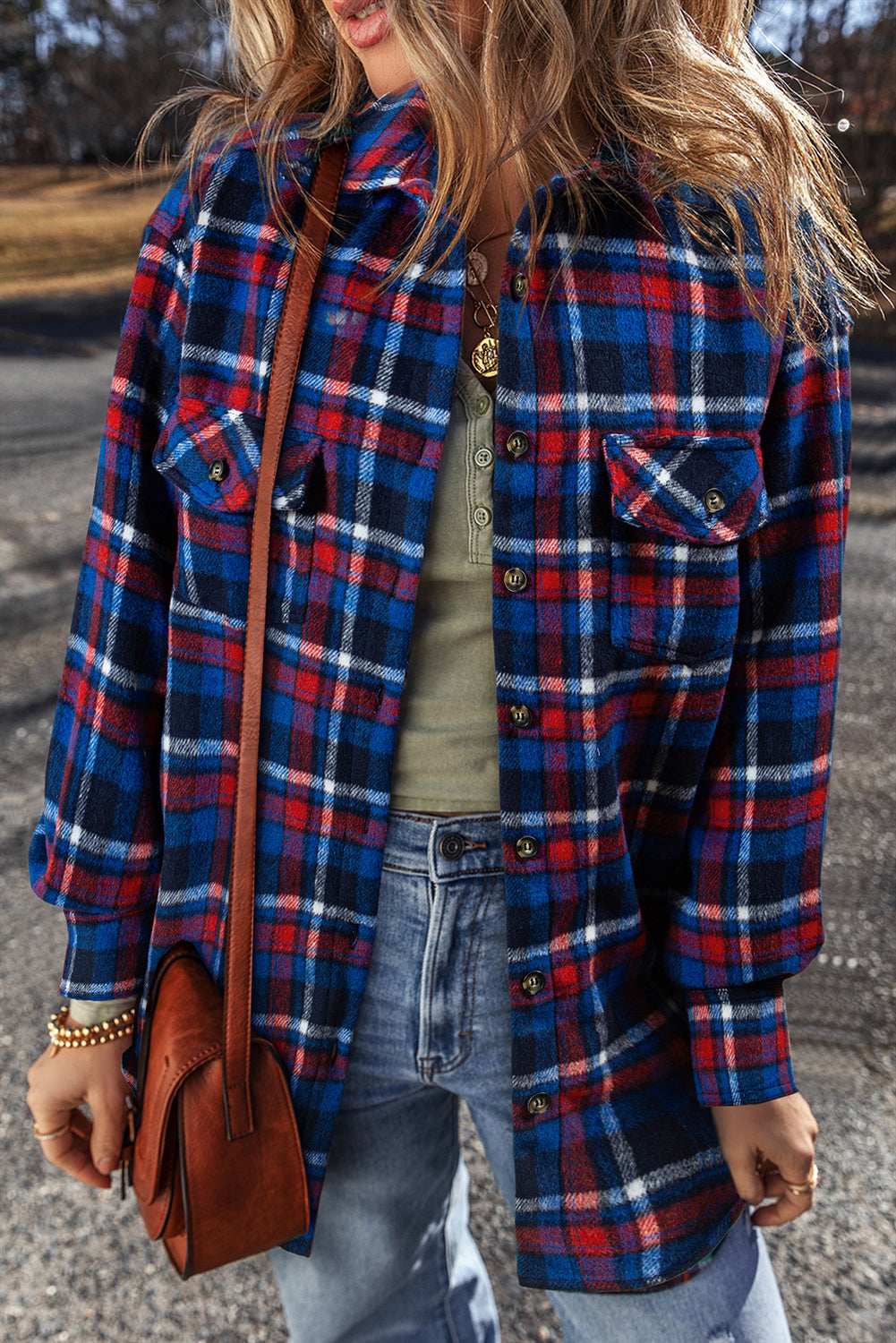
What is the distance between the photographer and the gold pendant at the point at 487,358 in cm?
97

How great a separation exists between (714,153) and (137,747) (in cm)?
85

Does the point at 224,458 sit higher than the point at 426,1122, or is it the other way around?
the point at 224,458

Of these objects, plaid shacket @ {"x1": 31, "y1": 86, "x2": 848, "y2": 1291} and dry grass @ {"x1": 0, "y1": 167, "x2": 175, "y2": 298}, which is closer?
plaid shacket @ {"x1": 31, "y1": 86, "x2": 848, "y2": 1291}

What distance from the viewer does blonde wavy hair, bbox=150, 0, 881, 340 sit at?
3.04 ft

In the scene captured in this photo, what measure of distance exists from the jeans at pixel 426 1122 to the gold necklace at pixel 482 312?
46cm

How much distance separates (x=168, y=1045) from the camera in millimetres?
956

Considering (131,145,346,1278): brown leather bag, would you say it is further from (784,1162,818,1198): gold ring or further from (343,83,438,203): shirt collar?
(784,1162,818,1198): gold ring

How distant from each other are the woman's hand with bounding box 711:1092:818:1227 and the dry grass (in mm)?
11283

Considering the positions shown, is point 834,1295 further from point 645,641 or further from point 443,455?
point 443,455

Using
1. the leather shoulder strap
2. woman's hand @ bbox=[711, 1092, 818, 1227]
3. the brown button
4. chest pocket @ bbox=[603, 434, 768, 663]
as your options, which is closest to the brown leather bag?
the leather shoulder strap

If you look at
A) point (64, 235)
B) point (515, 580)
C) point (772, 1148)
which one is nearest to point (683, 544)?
point (515, 580)

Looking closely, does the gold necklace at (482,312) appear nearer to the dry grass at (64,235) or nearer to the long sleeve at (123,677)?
the long sleeve at (123,677)

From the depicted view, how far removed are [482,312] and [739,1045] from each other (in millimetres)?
811

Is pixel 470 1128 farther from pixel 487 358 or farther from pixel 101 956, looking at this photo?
pixel 487 358
